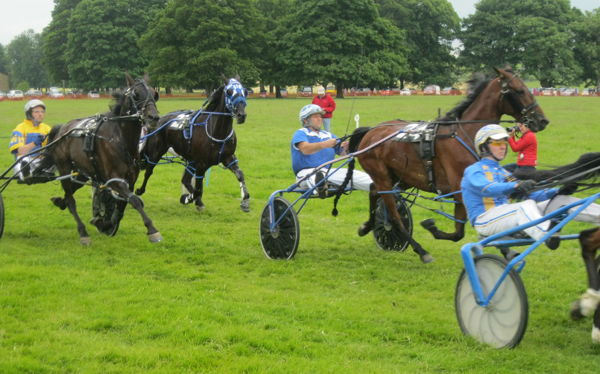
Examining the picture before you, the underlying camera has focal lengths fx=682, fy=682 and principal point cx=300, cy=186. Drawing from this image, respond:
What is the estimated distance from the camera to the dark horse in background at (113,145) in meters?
9.01

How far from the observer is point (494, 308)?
5.12 metres

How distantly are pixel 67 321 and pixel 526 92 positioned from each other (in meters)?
5.23

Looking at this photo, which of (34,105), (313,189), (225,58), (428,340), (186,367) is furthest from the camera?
(225,58)

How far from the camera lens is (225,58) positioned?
5544cm

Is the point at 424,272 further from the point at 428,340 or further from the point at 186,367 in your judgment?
the point at 186,367

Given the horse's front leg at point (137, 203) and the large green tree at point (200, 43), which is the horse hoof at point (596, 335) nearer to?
the horse's front leg at point (137, 203)

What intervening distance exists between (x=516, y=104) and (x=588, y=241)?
2.94 m

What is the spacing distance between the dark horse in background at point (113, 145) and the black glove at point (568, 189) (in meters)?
5.26

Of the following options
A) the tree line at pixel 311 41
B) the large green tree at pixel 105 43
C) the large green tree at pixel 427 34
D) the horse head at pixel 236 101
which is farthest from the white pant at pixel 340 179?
the large green tree at pixel 427 34

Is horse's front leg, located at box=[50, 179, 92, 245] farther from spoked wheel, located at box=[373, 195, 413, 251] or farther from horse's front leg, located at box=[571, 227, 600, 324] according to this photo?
horse's front leg, located at box=[571, 227, 600, 324]

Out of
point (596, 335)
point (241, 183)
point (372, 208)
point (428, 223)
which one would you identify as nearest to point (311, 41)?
point (241, 183)

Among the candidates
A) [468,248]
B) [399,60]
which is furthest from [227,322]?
[399,60]

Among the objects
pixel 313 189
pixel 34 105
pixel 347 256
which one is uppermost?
pixel 34 105

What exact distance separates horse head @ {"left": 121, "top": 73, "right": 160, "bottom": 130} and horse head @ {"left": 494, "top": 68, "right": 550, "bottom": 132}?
14.4ft
